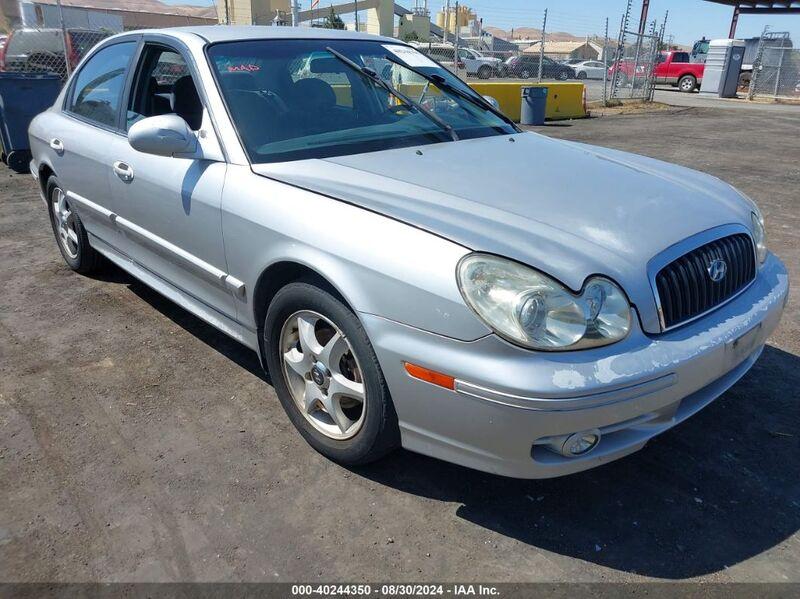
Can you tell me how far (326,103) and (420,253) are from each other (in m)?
1.47

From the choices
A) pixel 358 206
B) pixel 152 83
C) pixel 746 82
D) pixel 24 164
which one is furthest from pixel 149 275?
pixel 746 82

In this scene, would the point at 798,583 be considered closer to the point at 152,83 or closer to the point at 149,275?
the point at 149,275

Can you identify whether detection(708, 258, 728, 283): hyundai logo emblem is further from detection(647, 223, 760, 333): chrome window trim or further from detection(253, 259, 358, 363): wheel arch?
detection(253, 259, 358, 363): wheel arch

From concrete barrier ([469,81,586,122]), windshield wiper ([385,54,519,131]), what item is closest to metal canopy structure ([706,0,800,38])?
concrete barrier ([469,81,586,122])

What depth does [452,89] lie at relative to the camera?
12.8 ft

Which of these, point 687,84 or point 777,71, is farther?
point 687,84

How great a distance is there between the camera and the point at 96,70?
430 centimetres

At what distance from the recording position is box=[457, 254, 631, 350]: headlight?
205 centimetres

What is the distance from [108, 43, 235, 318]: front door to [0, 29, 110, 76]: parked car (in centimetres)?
1015

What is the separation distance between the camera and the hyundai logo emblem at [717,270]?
2.45 meters

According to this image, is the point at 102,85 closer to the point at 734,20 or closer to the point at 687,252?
the point at 687,252

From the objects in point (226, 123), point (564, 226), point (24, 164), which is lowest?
point (24, 164)

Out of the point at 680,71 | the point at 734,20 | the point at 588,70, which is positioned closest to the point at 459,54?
the point at 680,71

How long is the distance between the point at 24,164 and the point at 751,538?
9.64m
